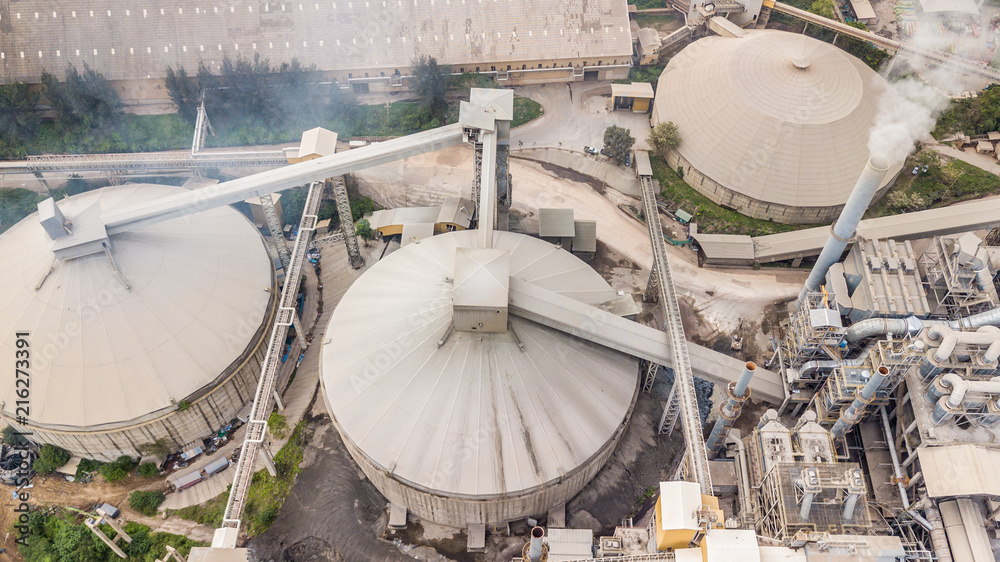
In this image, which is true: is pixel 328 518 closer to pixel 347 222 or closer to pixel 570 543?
pixel 570 543

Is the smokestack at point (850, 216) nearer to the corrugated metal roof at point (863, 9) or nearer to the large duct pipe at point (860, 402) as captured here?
the large duct pipe at point (860, 402)

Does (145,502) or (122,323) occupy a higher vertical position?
(122,323)

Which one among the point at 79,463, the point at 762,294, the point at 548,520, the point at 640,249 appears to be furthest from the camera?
the point at 640,249

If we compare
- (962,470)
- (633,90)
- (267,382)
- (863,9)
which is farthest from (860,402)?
(863,9)

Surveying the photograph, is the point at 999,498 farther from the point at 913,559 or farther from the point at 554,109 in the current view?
the point at 554,109

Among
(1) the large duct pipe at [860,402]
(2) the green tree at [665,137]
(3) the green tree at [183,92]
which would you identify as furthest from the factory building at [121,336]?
(2) the green tree at [665,137]

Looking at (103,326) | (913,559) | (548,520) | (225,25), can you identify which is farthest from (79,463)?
(913,559)
